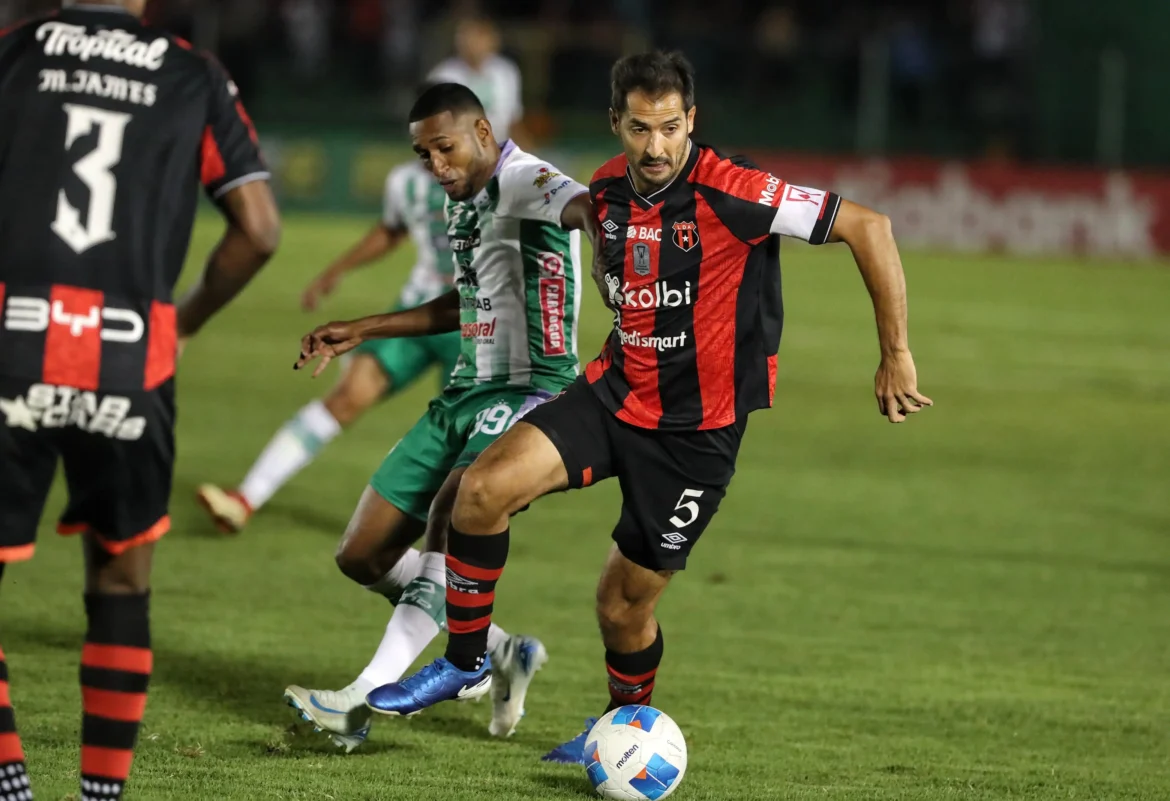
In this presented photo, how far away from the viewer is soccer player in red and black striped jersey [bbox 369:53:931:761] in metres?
5.04

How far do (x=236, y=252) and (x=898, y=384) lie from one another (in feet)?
6.27

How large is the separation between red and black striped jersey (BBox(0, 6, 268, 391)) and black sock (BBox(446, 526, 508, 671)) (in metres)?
1.39

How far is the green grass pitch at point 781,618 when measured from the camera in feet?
17.6

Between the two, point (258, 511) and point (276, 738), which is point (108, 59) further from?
point (258, 511)

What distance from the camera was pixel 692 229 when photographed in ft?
16.9

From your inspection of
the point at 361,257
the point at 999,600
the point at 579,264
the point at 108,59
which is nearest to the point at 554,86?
the point at 361,257

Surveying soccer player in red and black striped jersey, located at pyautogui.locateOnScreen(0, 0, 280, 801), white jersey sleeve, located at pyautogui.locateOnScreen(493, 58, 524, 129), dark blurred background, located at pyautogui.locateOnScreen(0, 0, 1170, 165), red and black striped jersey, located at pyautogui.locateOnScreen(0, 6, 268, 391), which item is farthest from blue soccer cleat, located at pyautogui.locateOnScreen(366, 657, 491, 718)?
dark blurred background, located at pyautogui.locateOnScreen(0, 0, 1170, 165)

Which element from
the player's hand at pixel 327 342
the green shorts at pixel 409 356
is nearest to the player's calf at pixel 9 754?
the player's hand at pixel 327 342

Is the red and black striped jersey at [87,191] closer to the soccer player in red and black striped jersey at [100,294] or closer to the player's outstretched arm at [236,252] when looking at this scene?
the soccer player in red and black striped jersey at [100,294]

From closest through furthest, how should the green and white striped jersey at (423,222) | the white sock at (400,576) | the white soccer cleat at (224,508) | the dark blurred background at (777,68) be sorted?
the white sock at (400,576)
the white soccer cleat at (224,508)
the green and white striped jersey at (423,222)
the dark blurred background at (777,68)

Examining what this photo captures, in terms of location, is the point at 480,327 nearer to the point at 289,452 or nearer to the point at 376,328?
the point at 376,328

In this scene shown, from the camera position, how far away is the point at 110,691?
404cm

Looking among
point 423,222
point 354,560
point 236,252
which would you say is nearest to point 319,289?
point 423,222

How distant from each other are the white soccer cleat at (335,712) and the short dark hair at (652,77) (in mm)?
1927
